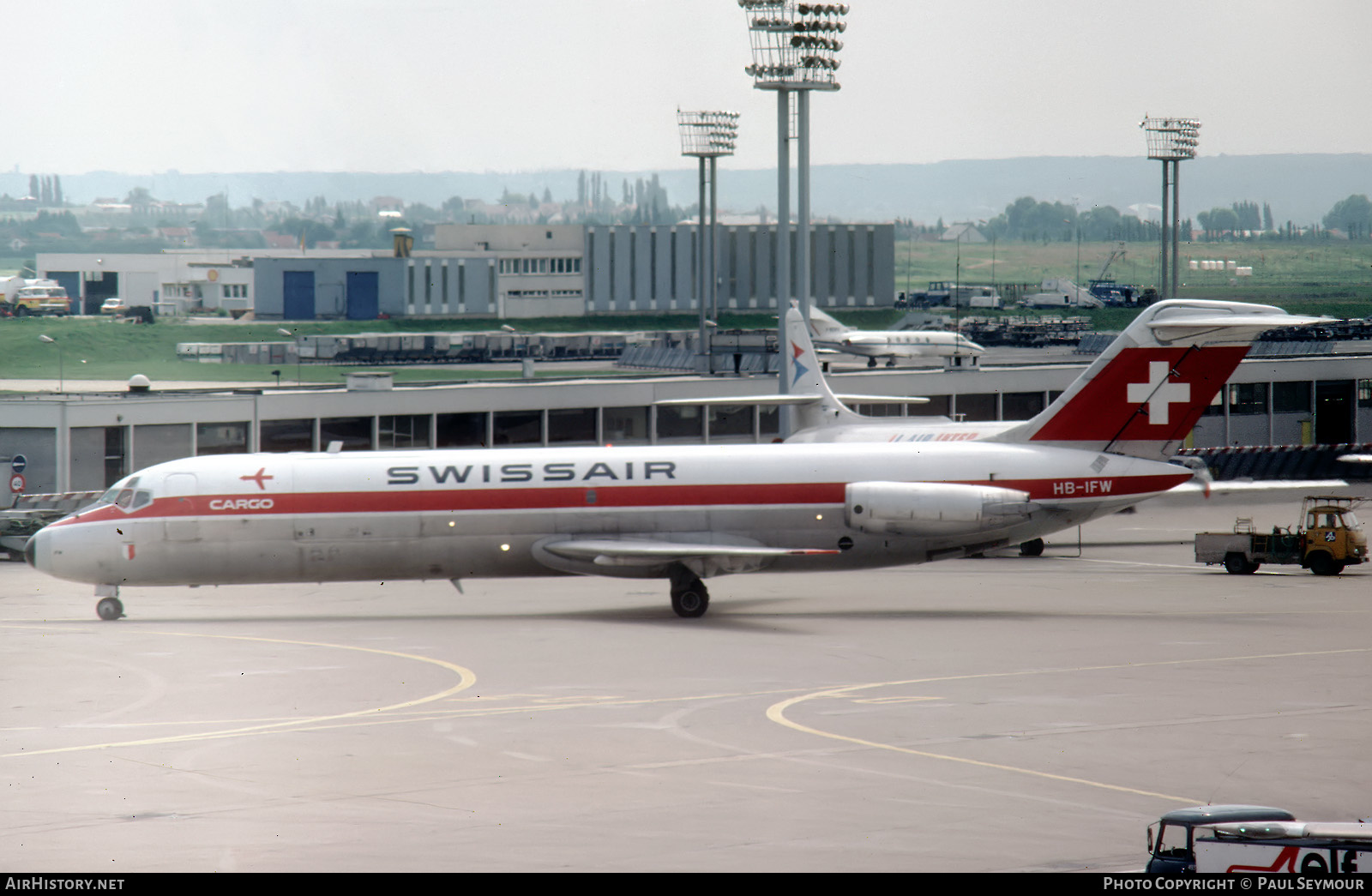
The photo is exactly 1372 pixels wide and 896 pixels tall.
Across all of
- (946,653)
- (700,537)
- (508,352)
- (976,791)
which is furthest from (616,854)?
(508,352)

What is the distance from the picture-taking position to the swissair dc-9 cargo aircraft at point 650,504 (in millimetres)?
32781

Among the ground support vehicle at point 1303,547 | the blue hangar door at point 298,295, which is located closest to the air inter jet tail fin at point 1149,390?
the ground support vehicle at point 1303,547

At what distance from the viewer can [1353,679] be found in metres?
24.7

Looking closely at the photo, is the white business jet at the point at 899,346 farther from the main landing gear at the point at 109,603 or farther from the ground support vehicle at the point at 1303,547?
the main landing gear at the point at 109,603

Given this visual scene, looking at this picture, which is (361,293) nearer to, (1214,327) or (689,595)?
(689,595)

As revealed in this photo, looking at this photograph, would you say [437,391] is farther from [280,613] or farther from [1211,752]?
[1211,752]

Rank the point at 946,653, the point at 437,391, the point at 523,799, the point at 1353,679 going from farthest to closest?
the point at 437,391
the point at 946,653
the point at 1353,679
the point at 523,799

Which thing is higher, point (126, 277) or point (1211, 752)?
point (126, 277)

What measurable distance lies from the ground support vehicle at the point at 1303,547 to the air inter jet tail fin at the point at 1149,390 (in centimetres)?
981

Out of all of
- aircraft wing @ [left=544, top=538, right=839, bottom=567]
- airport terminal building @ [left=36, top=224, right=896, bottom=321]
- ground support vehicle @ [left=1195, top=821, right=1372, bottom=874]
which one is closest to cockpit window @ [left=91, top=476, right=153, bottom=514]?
aircraft wing @ [left=544, top=538, right=839, bottom=567]

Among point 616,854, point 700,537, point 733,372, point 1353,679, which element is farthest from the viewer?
point 733,372

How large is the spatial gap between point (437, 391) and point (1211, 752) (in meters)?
42.1

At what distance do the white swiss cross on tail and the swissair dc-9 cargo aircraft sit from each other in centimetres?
4

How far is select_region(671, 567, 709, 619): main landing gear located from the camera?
32781 mm
